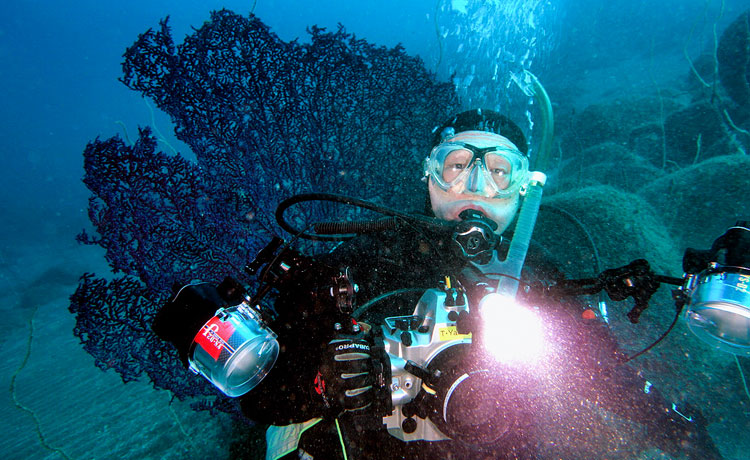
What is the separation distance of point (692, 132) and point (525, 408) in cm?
1126

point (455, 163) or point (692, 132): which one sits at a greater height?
point (692, 132)

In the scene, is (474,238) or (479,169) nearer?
(474,238)

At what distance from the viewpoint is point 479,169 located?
270 centimetres

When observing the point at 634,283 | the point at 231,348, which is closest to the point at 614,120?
the point at 634,283

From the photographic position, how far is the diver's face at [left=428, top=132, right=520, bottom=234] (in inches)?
106

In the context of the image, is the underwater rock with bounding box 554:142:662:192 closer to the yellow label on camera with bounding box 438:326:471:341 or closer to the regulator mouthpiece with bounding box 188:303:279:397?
the yellow label on camera with bounding box 438:326:471:341

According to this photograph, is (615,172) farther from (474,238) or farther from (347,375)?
(347,375)

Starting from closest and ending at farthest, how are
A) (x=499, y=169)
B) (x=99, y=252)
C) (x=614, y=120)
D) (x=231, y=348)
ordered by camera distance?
(x=231, y=348) → (x=499, y=169) → (x=614, y=120) → (x=99, y=252)

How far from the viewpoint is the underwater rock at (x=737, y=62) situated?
9.06 metres

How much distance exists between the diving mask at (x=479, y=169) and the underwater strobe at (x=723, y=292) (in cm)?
144

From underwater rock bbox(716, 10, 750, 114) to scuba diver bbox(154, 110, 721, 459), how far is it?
11.7 metres

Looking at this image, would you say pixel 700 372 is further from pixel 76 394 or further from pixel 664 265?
pixel 76 394

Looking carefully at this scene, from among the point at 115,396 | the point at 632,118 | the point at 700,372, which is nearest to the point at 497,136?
the point at 700,372

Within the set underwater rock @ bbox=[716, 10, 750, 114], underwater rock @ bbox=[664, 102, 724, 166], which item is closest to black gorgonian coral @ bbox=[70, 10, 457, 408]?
underwater rock @ bbox=[664, 102, 724, 166]
